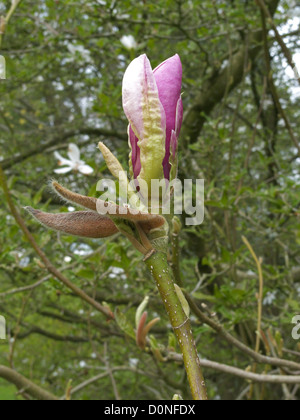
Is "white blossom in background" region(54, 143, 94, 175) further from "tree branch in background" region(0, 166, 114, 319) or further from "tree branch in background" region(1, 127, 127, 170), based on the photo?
"tree branch in background" region(1, 127, 127, 170)

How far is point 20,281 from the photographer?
1.88 meters

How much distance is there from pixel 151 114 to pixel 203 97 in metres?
1.83

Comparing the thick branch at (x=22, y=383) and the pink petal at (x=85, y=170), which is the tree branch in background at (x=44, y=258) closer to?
the thick branch at (x=22, y=383)

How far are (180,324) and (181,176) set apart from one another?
3.42 feet

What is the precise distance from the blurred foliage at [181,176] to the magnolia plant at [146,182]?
2.22 ft

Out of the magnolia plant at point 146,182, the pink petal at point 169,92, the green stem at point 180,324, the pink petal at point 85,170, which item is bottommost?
the green stem at point 180,324

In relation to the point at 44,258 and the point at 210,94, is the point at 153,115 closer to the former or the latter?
the point at 44,258

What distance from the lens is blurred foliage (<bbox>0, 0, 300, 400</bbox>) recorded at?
1.40 m

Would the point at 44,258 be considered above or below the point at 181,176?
below

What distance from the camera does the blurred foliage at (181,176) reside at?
140cm

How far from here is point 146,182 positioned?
0.43 meters

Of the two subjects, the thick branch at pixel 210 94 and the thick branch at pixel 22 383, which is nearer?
the thick branch at pixel 22 383

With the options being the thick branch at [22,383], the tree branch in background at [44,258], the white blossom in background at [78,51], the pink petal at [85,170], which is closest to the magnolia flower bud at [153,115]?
the tree branch in background at [44,258]

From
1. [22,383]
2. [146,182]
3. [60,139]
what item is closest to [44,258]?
[22,383]
